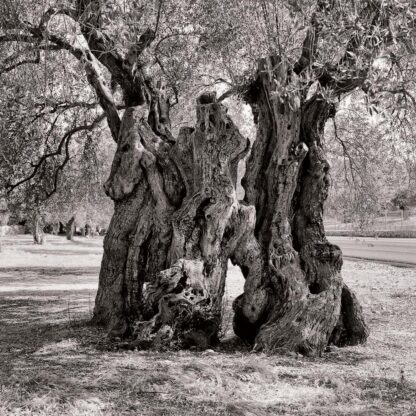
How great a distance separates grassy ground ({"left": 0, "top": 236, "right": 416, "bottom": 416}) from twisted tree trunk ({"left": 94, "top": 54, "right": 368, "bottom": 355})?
439mm

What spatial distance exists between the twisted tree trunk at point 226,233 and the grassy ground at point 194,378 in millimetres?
439

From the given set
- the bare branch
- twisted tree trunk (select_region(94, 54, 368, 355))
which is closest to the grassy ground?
twisted tree trunk (select_region(94, 54, 368, 355))

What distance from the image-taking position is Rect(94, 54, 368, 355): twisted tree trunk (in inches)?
293

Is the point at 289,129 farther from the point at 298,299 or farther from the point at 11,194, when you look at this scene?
the point at 11,194

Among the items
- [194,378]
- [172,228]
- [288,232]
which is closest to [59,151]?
[172,228]

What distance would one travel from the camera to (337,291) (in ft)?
25.8

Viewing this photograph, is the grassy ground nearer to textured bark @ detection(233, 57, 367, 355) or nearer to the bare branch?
textured bark @ detection(233, 57, 367, 355)

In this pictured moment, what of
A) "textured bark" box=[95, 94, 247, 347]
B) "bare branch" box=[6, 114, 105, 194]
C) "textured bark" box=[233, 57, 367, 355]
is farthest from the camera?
"bare branch" box=[6, 114, 105, 194]

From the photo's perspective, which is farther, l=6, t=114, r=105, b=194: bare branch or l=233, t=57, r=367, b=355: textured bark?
l=6, t=114, r=105, b=194: bare branch

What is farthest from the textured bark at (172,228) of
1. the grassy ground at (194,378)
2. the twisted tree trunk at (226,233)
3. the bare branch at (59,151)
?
the bare branch at (59,151)

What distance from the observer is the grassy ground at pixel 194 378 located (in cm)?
514

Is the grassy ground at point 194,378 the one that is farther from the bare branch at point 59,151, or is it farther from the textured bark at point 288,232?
the bare branch at point 59,151

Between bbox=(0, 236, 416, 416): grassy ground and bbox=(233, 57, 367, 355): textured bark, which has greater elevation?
bbox=(233, 57, 367, 355): textured bark

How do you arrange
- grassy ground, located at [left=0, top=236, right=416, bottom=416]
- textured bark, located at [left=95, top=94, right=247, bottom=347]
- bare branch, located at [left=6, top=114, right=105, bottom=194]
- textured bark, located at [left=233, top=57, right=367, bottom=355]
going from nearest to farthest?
grassy ground, located at [left=0, top=236, right=416, bottom=416] → textured bark, located at [left=95, top=94, right=247, bottom=347] → textured bark, located at [left=233, top=57, right=367, bottom=355] → bare branch, located at [left=6, top=114, right=105, bottom=194]
